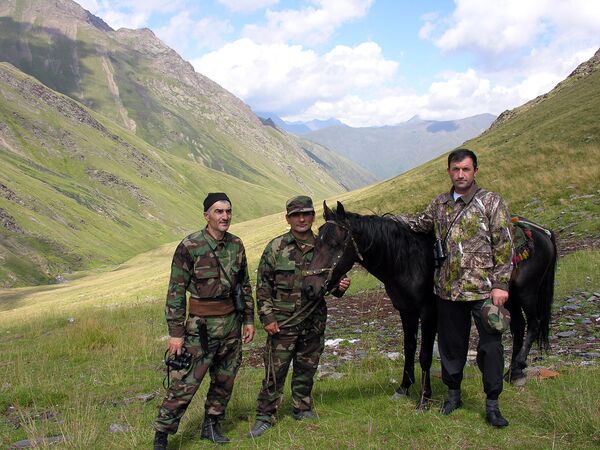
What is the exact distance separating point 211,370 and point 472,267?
4.03 m

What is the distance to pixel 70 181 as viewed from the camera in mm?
145000

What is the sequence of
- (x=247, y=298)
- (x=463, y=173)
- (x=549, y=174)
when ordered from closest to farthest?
(x=463, y=173), (x=247, y=298), (x=549, y=174)

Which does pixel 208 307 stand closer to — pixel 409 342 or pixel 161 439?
pixel 161 439

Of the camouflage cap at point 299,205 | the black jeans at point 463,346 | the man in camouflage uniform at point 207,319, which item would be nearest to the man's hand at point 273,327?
the man in camouflage uniform at point 207,319

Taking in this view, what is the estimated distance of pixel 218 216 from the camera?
642cm

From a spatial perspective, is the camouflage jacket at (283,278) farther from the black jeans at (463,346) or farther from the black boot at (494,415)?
the black boot at (494,415)

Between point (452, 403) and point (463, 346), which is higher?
point (463, 346)

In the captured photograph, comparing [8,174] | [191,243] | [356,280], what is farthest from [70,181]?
[191,243]

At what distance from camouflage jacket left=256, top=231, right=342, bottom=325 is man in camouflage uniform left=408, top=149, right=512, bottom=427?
1.91 m

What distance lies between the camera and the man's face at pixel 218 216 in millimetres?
6426

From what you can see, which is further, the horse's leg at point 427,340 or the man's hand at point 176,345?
the horse's leg at point 427,340

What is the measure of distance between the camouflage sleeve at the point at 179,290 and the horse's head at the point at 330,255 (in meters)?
1.75

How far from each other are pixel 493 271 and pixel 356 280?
1490 centimetres

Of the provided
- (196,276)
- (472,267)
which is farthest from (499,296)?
(196,276)
